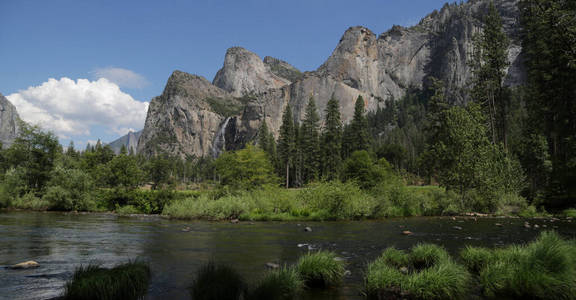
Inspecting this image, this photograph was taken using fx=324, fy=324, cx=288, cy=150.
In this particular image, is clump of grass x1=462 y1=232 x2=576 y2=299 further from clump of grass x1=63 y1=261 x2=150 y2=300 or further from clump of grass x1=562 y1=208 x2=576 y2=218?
clump of grass x1=562 y1=208 x2=576 y2=218

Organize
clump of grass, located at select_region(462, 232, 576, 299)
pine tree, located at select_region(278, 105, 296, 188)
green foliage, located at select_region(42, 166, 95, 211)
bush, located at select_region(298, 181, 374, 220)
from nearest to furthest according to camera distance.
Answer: clump of grass, located at select_region(462, 232, 576, 299) < bush, located at select_region(298, 181, 374, 220) < green foliage, located at select_region(42, 166, 95, 211) < pine tree, located at select_region(278, 105, 296, 188)

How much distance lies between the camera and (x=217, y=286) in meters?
7.59

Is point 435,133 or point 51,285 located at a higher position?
point 435,133

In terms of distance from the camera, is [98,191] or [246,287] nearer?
[246,287]

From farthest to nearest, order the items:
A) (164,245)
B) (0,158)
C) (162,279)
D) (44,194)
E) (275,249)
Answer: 1. (0,158)
2. (44,194)
3. (164,245)
4. (275,249)
5. (162,279)

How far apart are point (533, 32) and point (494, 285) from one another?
44.6m

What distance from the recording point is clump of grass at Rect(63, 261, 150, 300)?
7.32 meters

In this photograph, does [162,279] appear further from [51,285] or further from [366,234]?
[366,234]

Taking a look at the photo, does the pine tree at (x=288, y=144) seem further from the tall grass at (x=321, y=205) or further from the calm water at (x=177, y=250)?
the calm water at (x=177, y=250)

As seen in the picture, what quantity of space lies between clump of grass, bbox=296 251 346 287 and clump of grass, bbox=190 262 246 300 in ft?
6.23

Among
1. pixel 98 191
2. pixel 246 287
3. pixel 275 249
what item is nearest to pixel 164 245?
pixel 275 249

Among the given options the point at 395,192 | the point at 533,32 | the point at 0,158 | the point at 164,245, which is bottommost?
the point at 164,245

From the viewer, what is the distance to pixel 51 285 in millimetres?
9102

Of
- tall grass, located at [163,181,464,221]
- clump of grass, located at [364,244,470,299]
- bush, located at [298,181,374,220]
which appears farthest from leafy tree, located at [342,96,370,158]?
clump of grass, located at [364,244,470,299]
